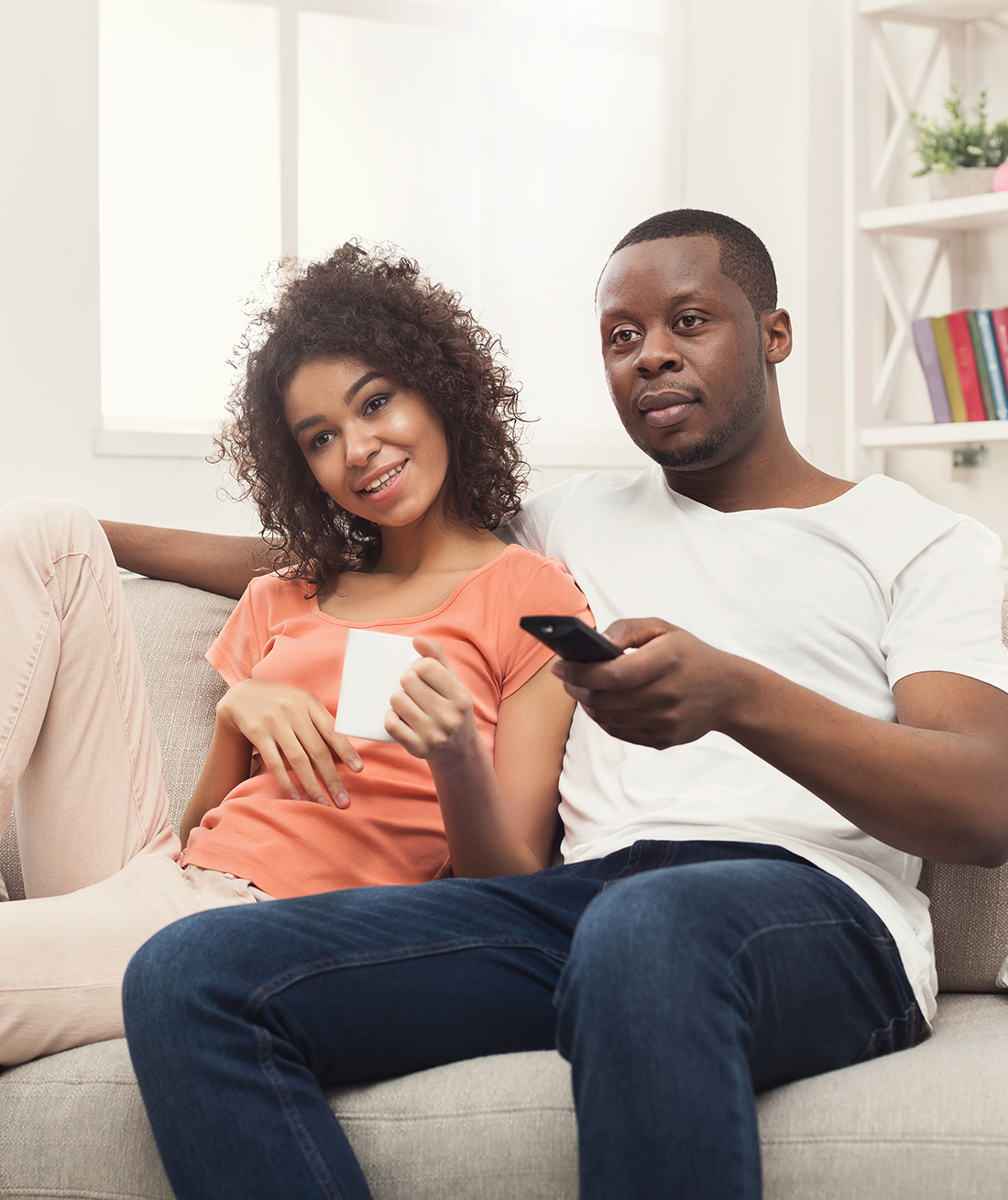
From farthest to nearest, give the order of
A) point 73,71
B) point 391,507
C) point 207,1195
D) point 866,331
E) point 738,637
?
point 866,331
point 73,71
point 391,507
point 738,637
point 207,1195

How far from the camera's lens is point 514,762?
1191 mm

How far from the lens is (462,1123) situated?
899 mm

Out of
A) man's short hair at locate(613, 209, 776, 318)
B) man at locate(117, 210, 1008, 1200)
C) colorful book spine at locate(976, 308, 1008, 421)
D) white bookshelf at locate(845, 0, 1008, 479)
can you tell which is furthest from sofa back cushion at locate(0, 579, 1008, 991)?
white bookshelf at locate(845, 0, 1008, 479)

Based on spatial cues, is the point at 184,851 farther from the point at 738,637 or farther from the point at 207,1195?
the point at 738,637

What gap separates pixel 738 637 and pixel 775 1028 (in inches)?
16.5

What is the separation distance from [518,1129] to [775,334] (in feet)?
2.91

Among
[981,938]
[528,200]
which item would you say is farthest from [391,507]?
[528,200]

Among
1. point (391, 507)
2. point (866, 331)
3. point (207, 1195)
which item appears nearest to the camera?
point (207, 1195)

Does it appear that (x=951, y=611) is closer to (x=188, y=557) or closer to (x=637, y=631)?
(x=637, y=631)

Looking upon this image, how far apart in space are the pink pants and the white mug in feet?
0.92

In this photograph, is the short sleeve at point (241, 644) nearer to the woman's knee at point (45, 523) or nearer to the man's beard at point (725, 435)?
the woman's knee at point (45, 523)

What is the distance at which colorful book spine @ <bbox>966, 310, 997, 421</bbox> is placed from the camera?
2.56 meters

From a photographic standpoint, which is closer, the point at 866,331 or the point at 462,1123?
the point at 462,1123

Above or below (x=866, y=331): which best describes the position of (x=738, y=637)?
below
